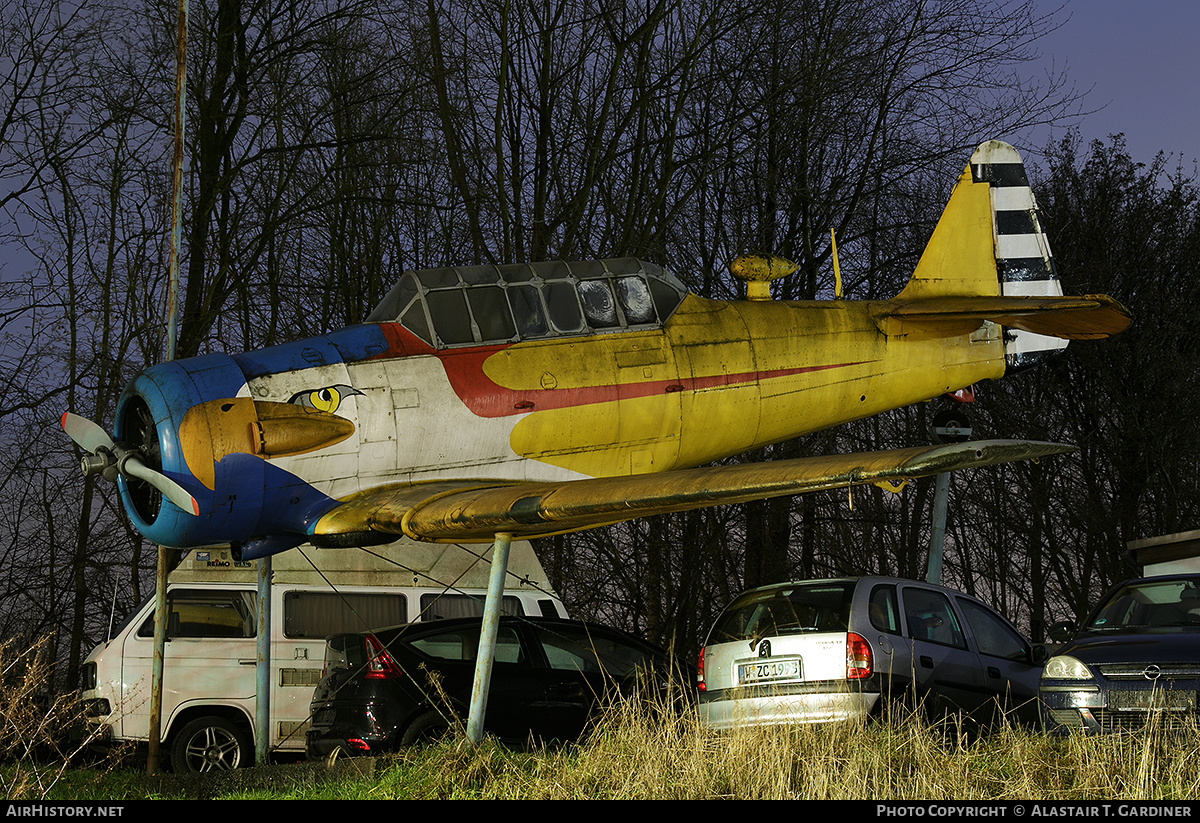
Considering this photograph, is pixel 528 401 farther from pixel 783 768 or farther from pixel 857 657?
pixel 783 768

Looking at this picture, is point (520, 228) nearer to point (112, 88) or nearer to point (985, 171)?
point (112, 88)

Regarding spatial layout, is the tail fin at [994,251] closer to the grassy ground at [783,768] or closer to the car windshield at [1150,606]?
the car windshield at [1150,606]

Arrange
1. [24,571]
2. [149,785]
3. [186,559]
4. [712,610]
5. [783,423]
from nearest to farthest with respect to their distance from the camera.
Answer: [149,785]
[783,423]
[186,559]
[24,571]
[712,610]

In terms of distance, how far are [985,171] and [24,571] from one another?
50.5ft

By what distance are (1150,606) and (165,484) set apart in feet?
23.9

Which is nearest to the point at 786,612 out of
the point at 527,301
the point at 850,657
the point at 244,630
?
the point at 850,657

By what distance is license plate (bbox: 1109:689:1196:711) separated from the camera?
19.9 ft

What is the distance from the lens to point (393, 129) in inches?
712

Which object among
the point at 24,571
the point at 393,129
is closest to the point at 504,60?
the point at 393,129

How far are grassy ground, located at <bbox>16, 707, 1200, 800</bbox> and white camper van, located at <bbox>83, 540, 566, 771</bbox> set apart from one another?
362 centimetres

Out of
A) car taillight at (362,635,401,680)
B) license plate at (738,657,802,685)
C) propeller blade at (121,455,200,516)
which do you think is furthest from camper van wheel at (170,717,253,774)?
license plate at (738,657,802,685)

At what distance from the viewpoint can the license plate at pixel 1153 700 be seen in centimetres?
607

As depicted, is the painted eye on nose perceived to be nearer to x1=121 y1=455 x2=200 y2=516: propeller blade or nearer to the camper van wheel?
x1=121 y1=455 x2=200 y2=516: propeller blade

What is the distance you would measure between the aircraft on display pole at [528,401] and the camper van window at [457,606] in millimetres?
3086
